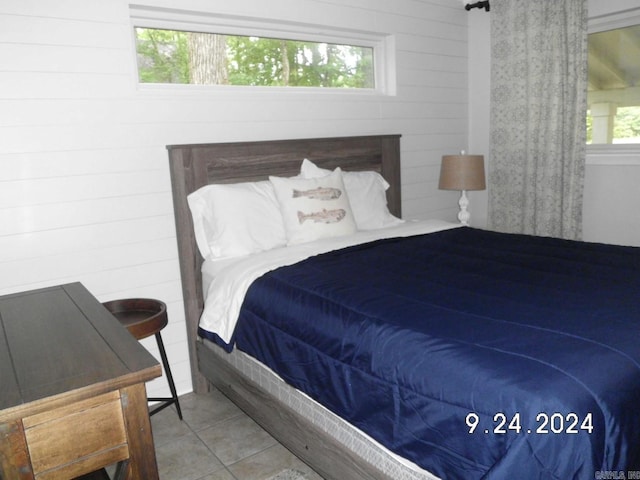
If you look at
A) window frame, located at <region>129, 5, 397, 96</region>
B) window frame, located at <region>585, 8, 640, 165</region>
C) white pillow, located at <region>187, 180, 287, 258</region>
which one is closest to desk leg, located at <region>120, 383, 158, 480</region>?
white pillow, located at <region>187, 180, 287, 258</region>

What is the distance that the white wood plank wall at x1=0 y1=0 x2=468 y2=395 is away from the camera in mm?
2164

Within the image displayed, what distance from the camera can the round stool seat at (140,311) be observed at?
6.95ft

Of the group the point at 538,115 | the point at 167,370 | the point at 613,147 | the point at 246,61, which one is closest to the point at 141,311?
the point at 167,370

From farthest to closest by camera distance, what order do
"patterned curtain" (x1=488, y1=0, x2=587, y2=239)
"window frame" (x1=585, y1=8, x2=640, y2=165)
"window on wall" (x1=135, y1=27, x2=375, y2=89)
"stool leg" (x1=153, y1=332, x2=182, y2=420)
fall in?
"patterned curtain" (x1=488, y1=0, x2=587, y2=239), "window frame" (x1=585, y1=8, x2=640, y2=165), "window on wall" (x1=135, y1=27, x2=375, y2=89), "stool leg" (x1=153, y1=332, x2=182, y2=420)

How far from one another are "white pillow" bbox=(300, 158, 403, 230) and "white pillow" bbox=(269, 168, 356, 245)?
0.62 feet

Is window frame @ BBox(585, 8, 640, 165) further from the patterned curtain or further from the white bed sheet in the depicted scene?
the white bed sheet

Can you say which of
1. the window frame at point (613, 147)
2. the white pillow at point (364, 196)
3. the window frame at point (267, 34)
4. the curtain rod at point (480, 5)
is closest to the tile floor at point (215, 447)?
the white pillow at point (364, 196)

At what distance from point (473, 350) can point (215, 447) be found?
1405 millimetres

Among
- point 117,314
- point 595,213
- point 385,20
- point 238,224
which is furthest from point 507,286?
point 385,20

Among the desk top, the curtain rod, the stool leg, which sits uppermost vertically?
the curtain rod

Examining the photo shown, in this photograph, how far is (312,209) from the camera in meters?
2.59

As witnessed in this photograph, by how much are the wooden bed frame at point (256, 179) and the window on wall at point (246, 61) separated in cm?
43

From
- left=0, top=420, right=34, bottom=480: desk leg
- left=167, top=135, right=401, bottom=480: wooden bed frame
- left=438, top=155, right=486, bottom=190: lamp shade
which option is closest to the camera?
left=0, top=420, right=34, bottom=480: desk leg

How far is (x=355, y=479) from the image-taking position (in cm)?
157
